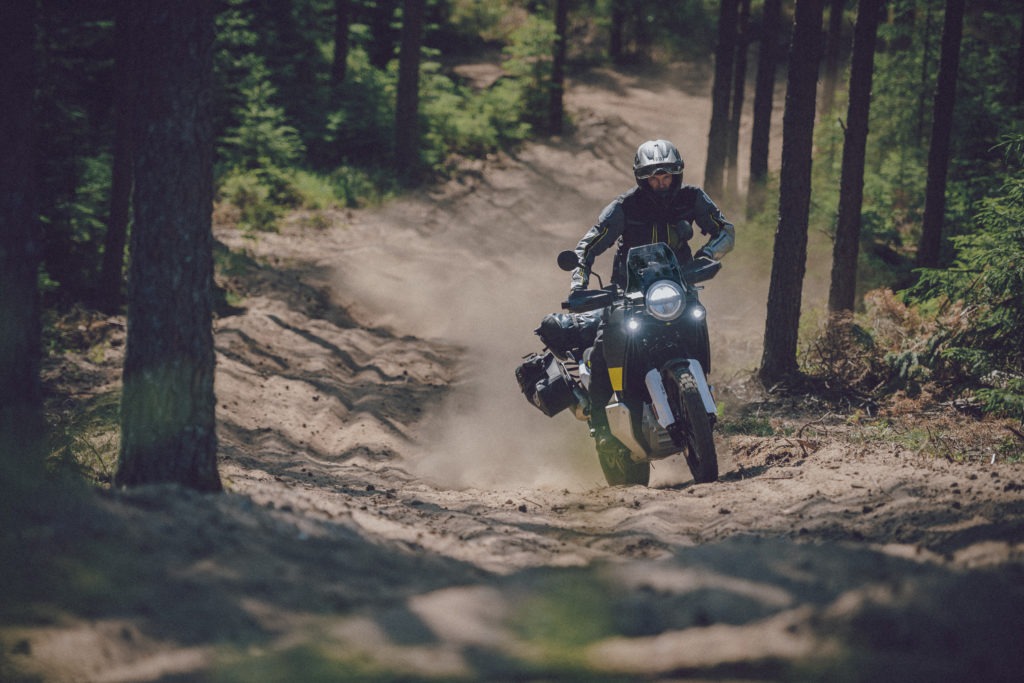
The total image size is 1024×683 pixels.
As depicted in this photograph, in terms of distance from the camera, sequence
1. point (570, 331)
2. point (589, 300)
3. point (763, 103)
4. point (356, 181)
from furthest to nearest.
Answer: point (356, 181) → point (763, 103) → point (570, 331) → point (589, 300)

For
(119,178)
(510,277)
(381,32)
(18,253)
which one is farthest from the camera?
(381,32)

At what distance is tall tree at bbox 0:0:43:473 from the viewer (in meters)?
6.38

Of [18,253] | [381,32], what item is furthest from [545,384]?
[381,32]

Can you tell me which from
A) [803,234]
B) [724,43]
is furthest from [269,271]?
[724,43]

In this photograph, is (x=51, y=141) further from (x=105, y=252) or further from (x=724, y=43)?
(x=724, y=43)

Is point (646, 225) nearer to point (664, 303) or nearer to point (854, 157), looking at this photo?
point (664, 303)

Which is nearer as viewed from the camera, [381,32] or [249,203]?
[249,203]

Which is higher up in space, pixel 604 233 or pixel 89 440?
pixel 604 233

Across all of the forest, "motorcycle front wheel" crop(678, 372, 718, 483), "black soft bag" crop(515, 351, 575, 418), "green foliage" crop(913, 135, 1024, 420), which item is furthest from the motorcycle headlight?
"green foliage" crop(913, 135, 1024, 420)

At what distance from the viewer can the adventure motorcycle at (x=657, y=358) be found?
23.1ft

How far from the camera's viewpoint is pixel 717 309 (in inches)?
698

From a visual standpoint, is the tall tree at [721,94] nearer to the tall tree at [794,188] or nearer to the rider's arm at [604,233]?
the tall tree at [794,188]

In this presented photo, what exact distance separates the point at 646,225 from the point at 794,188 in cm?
388

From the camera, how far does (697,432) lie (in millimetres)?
7020
